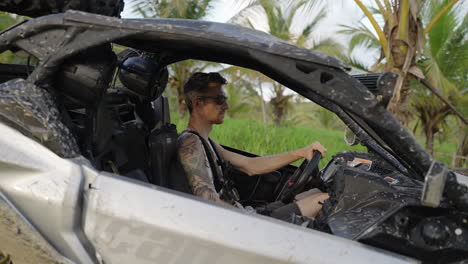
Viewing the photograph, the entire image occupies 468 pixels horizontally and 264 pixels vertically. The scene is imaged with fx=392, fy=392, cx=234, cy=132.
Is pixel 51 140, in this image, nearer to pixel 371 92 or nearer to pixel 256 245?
pixel 256 245

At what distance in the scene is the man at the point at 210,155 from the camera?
7.11 ft

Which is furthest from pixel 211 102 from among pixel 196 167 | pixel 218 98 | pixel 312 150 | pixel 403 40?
pixel 403 40

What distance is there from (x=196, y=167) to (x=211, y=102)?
1.85ft

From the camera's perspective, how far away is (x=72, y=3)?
2.29 meters

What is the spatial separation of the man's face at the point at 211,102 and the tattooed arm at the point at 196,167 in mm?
329

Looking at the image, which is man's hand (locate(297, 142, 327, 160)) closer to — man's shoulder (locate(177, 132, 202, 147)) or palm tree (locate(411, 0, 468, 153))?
man's shoulder (locate(177, 132, 202, 147))

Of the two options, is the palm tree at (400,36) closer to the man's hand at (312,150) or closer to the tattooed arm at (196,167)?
the man's hand at (312,150)

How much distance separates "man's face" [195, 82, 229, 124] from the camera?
8.41 ft

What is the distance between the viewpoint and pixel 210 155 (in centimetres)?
233

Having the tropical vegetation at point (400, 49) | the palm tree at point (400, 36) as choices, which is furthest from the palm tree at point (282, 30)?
the palm tree at point (400, 36)

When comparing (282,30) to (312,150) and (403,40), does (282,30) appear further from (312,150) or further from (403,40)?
(312,150)

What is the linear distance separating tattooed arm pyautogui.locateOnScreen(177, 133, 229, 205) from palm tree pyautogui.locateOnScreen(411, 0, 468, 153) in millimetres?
7649

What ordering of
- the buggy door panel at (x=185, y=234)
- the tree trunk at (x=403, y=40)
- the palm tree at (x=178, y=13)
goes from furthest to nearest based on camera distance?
the palm tree at (x=178, y=13) < the tree trunk at (x=403, y=40) < the buggy door panel at (x=185, y=234)

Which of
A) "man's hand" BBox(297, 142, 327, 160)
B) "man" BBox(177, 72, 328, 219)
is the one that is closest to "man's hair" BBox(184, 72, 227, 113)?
"man" BBox(177, 72, 328, 219)
